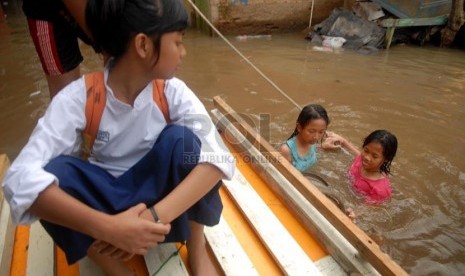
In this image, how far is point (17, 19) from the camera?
8.47 m

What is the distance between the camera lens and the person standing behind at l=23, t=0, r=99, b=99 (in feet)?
5.14

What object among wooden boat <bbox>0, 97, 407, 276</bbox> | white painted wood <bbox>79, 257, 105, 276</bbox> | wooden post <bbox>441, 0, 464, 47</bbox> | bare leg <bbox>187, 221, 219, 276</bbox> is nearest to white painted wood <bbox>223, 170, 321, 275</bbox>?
wooden boat <bbox>0, 97, 407, 276</bbox>

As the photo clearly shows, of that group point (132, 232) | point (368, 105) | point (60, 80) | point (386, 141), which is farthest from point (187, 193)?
point (368, 105)

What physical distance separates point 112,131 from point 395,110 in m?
3.38

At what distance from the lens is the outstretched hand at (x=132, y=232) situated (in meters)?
0.99

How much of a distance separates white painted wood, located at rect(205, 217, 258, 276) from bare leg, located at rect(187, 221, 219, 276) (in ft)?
0.19

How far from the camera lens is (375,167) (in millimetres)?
2301

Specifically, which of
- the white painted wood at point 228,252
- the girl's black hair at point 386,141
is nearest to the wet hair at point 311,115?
the girl's black hair at point 386,141

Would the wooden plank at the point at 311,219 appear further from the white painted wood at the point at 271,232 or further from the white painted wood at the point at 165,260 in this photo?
the white painted wood at the point at 165,260

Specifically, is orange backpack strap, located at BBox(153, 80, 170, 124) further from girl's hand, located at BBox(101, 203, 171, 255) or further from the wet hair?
the wet hair

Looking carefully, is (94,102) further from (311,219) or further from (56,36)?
(311,219)

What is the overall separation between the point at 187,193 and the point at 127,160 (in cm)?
32

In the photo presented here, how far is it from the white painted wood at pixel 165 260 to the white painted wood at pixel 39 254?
1.25 feet

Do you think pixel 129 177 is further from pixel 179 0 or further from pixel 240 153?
pixel 240 153
